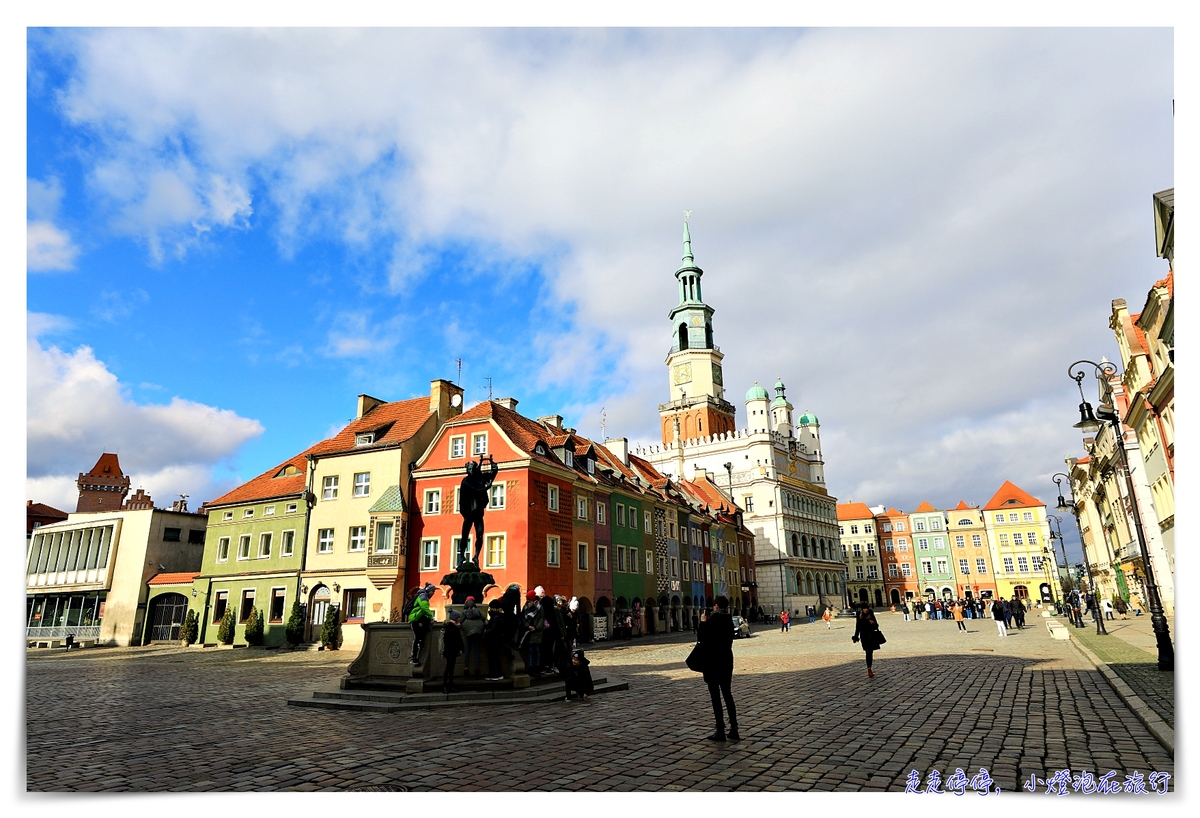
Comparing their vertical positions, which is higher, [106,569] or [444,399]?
[444,399]

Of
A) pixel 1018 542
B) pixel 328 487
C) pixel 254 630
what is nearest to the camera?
pixel 254 630

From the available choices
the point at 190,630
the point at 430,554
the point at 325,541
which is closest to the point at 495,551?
the point at 430,554

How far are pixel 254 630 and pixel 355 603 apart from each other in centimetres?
581

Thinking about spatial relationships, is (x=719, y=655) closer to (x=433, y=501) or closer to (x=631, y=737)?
(x=631, y=737)

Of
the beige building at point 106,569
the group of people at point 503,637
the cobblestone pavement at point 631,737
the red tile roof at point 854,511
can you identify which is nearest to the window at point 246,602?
the beige building at point 106,569

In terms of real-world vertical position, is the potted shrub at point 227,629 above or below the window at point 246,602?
below

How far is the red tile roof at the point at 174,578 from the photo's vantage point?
4219 cm

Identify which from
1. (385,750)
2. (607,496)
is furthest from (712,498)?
(385,750)

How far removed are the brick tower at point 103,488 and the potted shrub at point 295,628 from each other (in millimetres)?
78395

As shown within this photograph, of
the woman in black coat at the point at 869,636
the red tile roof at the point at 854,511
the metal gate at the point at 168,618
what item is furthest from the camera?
the red tile roof at the point at 854,511

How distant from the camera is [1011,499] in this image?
10138 cm

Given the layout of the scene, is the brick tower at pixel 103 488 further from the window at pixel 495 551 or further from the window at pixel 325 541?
the window at pixel 495 551

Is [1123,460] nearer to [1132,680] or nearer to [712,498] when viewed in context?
[1132,680]

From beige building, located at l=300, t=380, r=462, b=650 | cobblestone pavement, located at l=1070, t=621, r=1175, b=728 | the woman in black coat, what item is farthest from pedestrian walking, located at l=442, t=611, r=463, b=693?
beige building, located at l=300, t=380, r=462, b=650
